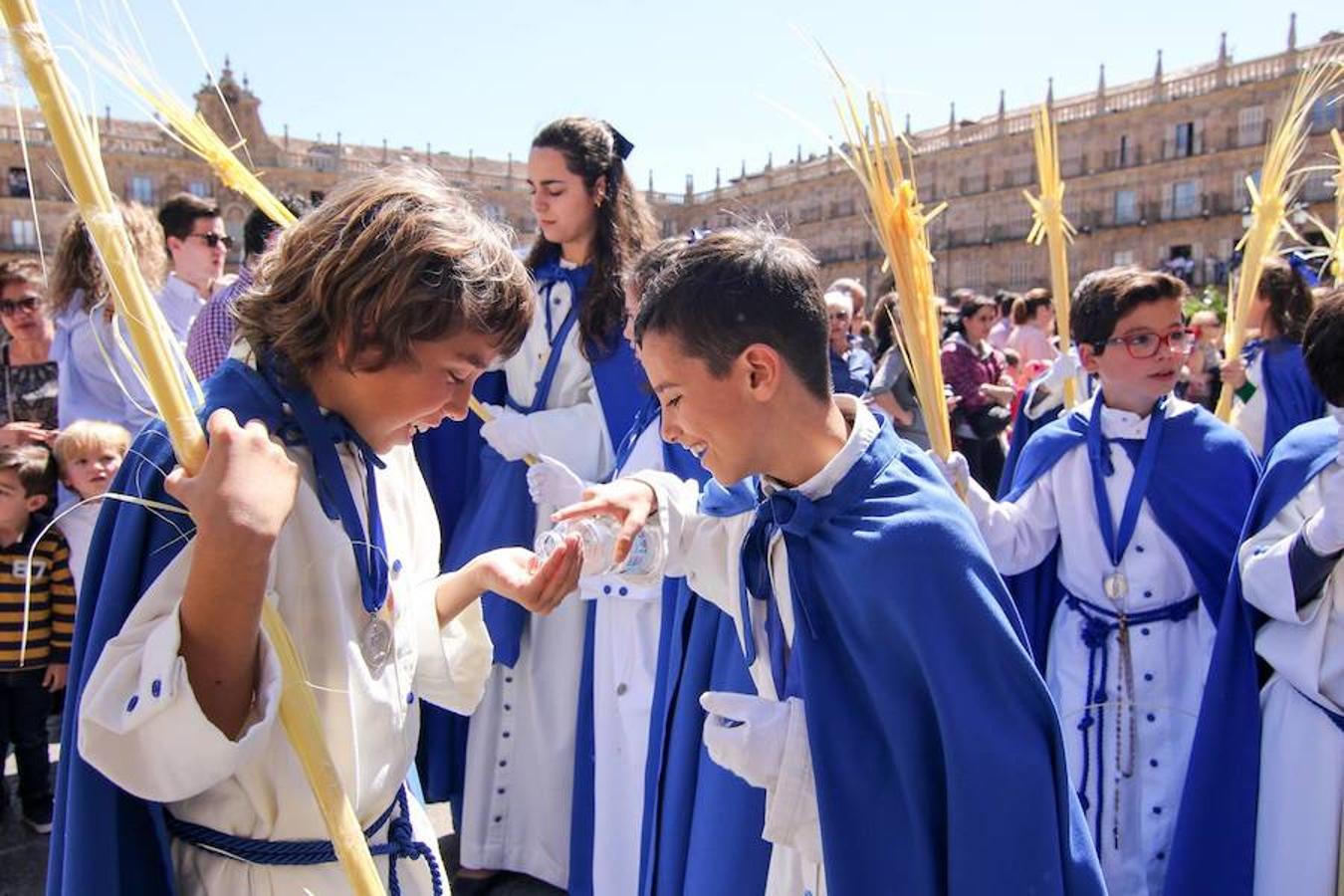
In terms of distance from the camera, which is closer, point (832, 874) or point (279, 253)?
point (279, 253)

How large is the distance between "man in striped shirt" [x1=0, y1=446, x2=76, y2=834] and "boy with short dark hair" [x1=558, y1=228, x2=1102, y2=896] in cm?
332

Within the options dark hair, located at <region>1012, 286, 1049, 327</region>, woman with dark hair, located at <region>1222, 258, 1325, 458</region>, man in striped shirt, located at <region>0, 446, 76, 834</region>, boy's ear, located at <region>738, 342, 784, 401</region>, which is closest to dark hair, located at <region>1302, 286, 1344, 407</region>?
boy's ear, located at <region>738, 342, 784, 401</region>

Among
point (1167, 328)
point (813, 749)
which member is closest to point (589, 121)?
point (1167, 328)

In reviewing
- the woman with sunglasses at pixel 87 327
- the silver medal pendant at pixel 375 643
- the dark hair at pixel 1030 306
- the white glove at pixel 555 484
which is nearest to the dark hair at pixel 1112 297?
the white glove at pixel 555 484

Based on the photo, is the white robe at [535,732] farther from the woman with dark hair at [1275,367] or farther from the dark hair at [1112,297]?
the woman with dark hair at [1275,367]

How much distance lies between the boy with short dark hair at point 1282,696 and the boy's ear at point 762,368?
144cm

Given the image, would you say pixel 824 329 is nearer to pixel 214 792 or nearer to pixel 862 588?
pixel 862 588

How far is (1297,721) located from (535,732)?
88.5 inches

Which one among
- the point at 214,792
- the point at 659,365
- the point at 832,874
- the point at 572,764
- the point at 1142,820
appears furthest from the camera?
the point at 572,764

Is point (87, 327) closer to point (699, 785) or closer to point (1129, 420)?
point (699, 785)

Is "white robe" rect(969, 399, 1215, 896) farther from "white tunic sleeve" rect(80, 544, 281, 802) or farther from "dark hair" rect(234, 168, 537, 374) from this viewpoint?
"white tunic sleeve" rect(80, 544, 281, 802)

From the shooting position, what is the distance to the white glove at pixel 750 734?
182 centimetres

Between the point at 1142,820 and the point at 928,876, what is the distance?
5.48ft

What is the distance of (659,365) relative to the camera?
1.97 metres
